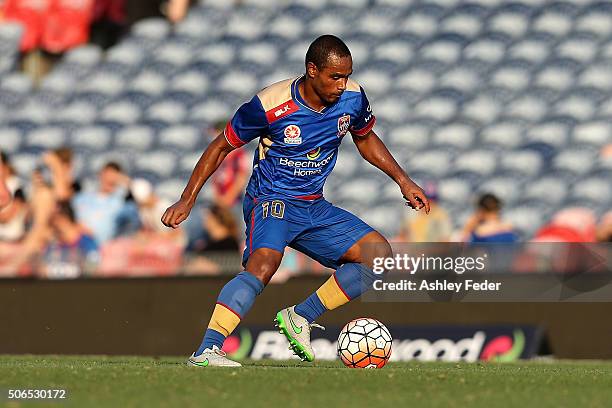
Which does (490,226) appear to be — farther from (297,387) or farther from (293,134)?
(297,387)

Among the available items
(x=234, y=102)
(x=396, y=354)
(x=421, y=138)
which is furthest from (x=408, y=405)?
(x=234, y=102)

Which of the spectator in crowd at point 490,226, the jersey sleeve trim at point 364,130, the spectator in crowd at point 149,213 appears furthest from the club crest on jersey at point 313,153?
the spectator in crowd at point 149,213

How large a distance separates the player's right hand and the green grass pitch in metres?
0.88

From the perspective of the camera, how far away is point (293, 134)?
8289mm

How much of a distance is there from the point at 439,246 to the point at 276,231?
4.84m

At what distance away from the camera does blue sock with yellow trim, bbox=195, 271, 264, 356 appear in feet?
26.2

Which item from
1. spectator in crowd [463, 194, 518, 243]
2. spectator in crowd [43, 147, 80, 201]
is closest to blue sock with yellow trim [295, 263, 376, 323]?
spectator in crowd [463, 194, 518, 243]

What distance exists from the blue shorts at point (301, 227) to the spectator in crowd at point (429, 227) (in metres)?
4.91

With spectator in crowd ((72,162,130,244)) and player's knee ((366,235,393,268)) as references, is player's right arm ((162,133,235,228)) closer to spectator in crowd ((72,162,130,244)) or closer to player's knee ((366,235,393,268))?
player's knee ((366,235,393,268))

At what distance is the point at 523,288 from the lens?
12164 mm

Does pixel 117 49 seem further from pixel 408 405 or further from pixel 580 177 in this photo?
pixel 408 405

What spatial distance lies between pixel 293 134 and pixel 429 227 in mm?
5787

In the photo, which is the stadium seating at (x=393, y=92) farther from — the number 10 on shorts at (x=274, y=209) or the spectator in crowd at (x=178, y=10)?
the number 10 on shorts at (x=274, y=209)

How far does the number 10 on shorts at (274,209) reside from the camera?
8.34 metres
